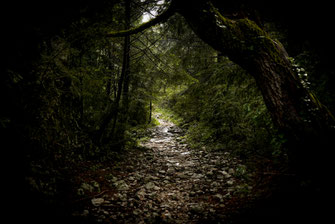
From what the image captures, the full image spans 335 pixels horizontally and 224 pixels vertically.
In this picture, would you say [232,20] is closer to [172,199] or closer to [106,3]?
[106,3]

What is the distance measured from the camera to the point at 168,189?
4.04m

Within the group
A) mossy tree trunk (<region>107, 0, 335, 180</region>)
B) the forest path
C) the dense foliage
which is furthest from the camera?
the forest path

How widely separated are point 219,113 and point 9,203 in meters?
6.45

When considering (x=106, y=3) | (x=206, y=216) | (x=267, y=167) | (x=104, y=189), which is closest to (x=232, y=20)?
(x=106, y=3)

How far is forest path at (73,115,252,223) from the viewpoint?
2975 mm

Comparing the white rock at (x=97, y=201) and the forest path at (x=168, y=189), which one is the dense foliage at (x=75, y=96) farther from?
the forest path at (x=168, y=189)

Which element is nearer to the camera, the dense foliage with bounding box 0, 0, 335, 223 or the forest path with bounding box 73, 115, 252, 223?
the dense foliage with bounding box 0, 0, 335, 223

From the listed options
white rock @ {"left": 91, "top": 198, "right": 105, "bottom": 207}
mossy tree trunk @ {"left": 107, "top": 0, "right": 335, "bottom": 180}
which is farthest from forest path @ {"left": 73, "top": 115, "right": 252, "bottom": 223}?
mossy tree trunk @ {"left": 107, "top": 0, "right": 335, "bottom": 180}

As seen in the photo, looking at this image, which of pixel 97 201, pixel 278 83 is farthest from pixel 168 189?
pixel 278 83

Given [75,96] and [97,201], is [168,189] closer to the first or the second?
[97,201]

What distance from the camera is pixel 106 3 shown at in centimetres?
258

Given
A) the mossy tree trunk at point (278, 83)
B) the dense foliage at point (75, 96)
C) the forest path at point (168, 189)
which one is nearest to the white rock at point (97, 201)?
the forest path at point (168, 189)

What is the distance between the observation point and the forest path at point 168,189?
2975mm

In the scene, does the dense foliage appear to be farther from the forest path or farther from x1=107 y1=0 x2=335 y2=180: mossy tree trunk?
the forest path
